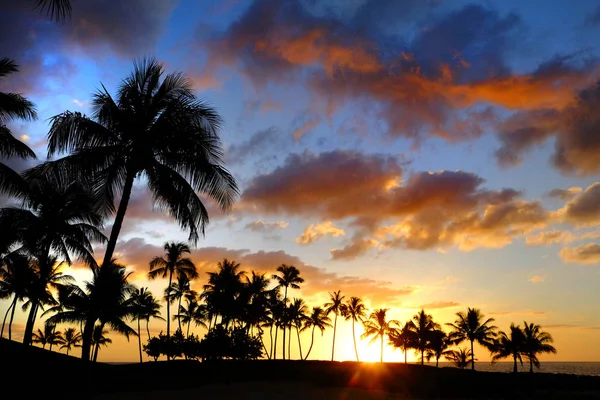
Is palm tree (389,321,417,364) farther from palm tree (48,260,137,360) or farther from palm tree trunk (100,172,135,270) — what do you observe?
palm tree trunk (100,172,135,270)

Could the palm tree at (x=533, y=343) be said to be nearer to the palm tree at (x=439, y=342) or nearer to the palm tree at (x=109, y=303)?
the palm tree at (x=439, y=342)

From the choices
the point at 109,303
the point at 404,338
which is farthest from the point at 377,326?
the point at 109,303

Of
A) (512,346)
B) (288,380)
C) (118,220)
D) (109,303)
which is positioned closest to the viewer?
(118,220)

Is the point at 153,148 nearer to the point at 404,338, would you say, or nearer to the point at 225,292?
the point at 225,292

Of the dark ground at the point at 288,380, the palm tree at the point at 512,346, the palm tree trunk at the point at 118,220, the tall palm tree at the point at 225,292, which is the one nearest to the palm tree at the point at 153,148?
the palm tree trunk at the point at 118,220

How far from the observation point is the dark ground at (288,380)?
29953mm

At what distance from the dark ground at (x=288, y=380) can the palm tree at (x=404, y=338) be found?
98.2 feet

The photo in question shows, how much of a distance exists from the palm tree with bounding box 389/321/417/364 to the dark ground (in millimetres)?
29923

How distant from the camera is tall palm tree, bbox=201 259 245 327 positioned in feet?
177

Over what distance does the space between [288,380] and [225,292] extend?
1658 cm

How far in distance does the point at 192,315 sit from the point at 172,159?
2550 inches

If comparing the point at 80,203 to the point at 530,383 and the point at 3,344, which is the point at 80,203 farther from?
the point at 530,383

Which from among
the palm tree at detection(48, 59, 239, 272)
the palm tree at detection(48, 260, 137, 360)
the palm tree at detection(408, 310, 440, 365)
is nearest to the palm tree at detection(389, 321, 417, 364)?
the palm tree at detection(408, 310, 440, 365)

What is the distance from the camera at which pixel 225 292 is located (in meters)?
55.1
